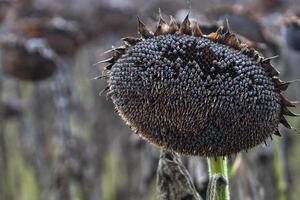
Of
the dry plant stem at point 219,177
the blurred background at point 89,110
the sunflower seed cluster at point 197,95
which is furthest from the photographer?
the blurred background at point 89,110

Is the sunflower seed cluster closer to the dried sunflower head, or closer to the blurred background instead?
the dried sunflower head

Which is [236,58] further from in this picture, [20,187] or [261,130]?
→ [20,187]

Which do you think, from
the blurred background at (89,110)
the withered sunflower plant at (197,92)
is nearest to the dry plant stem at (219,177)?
the withered sunflower plant at (197,92)

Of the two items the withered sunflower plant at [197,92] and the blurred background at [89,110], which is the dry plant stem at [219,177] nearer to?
the withered sunflower plant at [197,92]

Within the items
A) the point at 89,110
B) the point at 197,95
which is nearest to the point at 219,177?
the point at 197,95

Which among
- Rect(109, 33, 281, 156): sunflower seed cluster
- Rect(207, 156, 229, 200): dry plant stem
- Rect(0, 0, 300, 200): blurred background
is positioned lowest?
Rect(207, 156, 229, 200): dry plant stem

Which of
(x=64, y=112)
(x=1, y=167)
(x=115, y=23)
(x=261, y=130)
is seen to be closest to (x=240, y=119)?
(x=261, y=130)

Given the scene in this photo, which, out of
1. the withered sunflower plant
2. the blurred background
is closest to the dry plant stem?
the withered sunflower plant
